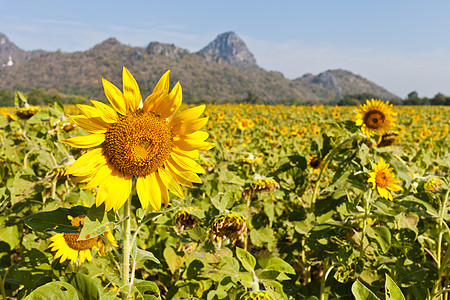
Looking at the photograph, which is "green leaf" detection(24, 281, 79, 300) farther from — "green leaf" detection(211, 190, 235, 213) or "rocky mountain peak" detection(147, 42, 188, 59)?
"rocky mountain peak" detection(147, 42, 188, 59)

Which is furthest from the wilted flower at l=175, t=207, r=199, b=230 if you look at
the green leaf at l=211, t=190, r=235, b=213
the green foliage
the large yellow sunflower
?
the large yellow sunflower

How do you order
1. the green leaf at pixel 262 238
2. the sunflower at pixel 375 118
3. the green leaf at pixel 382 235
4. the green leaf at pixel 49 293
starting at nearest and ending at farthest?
the green leaf at pixel 49 293 → the green leaf at pixel 382 235 → the green leaf at pixel 262 238 → the sunflower at pixel 375 118

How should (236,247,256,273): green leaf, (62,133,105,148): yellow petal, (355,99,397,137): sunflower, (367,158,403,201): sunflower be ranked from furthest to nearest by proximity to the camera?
1. (355,99,397,137): sunflower
2. (367,158,403,201): sunflower
3. (236,247,256,273): green leaf
4. (62,133,105,148): yellow petal

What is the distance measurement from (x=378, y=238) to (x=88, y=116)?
161cm

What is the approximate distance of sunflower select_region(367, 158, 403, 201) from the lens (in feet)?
5.98

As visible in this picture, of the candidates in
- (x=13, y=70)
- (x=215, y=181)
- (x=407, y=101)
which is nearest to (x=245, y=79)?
(x=407, y=101)

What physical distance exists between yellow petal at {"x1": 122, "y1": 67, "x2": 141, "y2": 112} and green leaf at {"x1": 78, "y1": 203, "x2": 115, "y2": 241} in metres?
0.36

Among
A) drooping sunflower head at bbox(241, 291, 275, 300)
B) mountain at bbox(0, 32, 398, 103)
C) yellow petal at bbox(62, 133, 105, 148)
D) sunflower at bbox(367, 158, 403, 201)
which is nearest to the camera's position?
yellow petal at bbox(62, 133, 105, 148)

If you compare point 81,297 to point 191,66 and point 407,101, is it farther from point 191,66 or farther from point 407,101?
point 191,66

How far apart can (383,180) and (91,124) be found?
1653 millimetres

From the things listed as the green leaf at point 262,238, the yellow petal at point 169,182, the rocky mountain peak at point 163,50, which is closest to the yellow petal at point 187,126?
the yellow petal at point 169,182

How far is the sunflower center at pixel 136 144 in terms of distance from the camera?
1.03m

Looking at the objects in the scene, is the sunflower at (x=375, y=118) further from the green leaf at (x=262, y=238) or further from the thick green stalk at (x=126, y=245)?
the thick green stalk at (x=126, y=245)

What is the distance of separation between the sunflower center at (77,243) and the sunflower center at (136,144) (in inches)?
28.0
